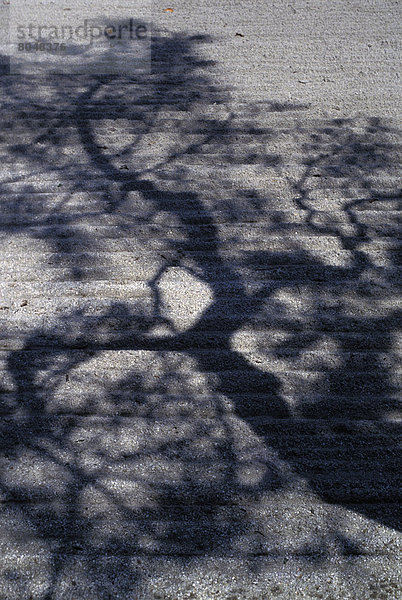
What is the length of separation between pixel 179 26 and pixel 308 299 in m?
3.98

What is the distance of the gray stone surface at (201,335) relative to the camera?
2.13 meters

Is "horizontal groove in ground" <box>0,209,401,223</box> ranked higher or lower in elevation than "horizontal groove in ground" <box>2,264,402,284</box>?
higher

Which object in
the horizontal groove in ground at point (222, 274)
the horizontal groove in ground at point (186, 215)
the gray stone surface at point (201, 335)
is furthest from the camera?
the horizontal groove in ground at point (186, 215)

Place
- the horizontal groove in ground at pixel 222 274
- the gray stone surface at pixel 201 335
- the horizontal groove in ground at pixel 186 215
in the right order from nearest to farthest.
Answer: the gray stone surface at pixel 201 335
the horizontal groove in ground at pixel 222 274
the horizontal groove in ground at pixel 186 215

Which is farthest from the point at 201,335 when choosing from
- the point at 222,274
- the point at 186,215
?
the point at 186,215

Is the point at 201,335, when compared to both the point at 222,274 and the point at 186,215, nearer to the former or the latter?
the point at 222,274

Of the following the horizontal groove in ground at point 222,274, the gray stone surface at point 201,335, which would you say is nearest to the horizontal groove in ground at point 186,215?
the gray stone surface at point 201,335

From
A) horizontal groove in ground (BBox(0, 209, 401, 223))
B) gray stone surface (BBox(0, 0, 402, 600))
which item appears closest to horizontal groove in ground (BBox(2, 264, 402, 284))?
gray stone surface (BBox(0, 0, 402, 600))

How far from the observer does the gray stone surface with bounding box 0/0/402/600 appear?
2.13 meters

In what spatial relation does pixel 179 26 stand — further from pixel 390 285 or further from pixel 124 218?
pixel 390 285

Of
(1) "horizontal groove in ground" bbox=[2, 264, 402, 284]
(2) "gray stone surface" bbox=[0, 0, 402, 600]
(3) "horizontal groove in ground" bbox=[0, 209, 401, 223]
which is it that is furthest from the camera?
(3) "horizontal groove in ground" bbox=[0, 209, 401, 223]

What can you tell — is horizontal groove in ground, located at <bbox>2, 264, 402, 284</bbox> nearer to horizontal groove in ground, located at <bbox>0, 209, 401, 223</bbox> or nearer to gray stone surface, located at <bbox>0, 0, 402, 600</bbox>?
gray stone surface, located at <bbox>0, 0, 402, 600</bbox>

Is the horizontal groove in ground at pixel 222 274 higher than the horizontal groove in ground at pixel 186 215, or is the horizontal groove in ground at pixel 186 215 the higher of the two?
the horizontal groove in ground at pixel 186 215

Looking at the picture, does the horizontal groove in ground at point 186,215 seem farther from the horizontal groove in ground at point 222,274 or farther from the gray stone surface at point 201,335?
the horizontal groove in ground at point 222,274
